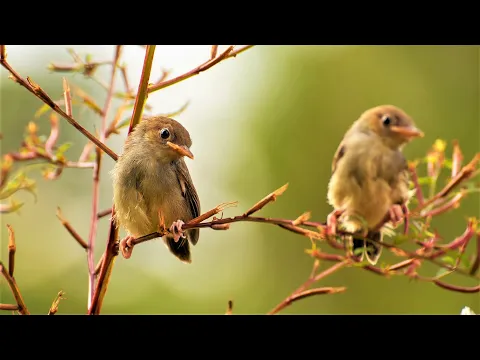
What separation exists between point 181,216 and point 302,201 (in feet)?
6.91

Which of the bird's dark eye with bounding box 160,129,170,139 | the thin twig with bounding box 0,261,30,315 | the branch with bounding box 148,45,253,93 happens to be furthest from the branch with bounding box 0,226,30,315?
the bird's dark eye with bounding box 160,129,170,139

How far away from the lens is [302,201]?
15.8ft

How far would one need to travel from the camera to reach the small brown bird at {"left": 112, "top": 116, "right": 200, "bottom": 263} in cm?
277

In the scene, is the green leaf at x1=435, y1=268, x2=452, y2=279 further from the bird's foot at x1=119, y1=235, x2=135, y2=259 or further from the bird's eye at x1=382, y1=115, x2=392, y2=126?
the bird's foot at x1=119, y1=235, x2=135, y2=259

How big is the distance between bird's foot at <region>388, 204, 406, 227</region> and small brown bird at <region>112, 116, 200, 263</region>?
3.97ft

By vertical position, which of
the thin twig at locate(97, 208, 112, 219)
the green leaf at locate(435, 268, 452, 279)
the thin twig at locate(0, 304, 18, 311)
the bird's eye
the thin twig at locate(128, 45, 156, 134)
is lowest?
the thin twig at locate(0, 304, 18, 311)

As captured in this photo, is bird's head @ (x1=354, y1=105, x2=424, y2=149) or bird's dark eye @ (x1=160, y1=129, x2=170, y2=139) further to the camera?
bird's dark eye @ (x1=160, y1=129, x2=170, y2=139)

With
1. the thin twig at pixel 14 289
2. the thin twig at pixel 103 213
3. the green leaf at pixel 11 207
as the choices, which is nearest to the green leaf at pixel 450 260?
the thin twig at pixel 14 289

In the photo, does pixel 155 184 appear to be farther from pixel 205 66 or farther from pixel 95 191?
pixel 205 66

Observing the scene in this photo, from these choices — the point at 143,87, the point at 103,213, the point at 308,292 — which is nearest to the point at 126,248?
the point at 103,213

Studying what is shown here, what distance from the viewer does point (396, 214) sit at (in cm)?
162

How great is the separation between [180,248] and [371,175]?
50.0 inches
